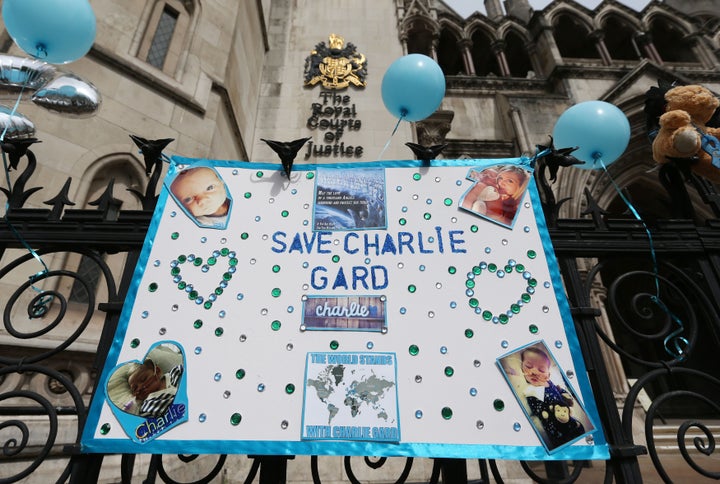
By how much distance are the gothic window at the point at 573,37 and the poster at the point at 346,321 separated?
16086mm

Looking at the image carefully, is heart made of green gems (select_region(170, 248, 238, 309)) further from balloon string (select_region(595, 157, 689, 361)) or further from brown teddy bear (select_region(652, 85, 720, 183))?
brown teddy bear (select_region(652, 85, 720, 183))

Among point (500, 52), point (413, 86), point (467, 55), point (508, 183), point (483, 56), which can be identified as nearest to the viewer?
point (508, 183)

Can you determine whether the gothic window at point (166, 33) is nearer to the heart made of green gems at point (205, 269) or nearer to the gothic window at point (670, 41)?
the heart made of green gems at point (205, 269)

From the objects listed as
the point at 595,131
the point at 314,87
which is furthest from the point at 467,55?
the point at 595,131

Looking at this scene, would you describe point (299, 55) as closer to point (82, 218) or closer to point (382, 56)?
point (382, 56)

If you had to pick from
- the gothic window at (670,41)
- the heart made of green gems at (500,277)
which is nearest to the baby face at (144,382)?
the heart made of green gems at (500,277)

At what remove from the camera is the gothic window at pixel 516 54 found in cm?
1484

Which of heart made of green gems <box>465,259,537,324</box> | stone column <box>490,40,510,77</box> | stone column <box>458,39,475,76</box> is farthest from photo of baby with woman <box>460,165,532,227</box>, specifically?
stone column <box>490,40,510,77</box>

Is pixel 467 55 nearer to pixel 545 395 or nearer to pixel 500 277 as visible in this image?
pixel 500 277

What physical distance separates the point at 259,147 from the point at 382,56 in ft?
15.3

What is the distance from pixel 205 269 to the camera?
7.97ft

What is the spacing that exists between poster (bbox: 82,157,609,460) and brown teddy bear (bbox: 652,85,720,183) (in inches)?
44.4

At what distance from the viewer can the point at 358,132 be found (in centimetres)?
867

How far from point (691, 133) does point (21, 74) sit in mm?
5405
